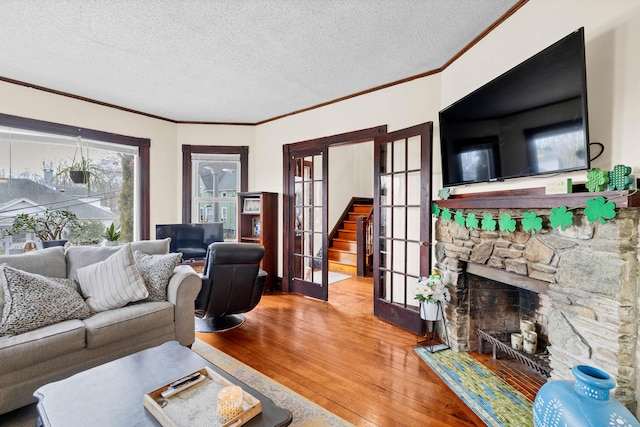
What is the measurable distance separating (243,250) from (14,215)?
2.94m

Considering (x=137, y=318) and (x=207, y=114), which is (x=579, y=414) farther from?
(x=207, y=114)

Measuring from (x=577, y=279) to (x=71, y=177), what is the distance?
5.02 meters

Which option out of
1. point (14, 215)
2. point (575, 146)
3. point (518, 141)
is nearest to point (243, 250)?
point (518, 141)

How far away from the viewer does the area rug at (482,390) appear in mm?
1802

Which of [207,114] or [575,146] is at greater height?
[207,114]

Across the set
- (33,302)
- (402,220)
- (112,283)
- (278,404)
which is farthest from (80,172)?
(402,220)

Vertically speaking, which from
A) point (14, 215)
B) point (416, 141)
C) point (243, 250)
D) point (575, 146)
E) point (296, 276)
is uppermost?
point (416, 141)

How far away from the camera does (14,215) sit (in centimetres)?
351

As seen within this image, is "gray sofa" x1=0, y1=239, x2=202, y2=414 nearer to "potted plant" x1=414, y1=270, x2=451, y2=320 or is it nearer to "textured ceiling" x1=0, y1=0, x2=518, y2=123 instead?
"textured ceiling" x1=0, y1=0, x2=518, y2=123

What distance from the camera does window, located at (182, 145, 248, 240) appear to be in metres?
4.82

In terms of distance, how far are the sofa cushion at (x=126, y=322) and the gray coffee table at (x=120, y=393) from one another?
1.93 feet

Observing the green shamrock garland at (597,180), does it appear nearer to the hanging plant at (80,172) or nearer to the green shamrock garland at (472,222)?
the green shamrock garland at (472,222)

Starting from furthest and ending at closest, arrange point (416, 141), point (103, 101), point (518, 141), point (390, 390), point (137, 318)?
point (103, 101), point (416, 141), point (137, 318), point (390, 390), point (518, 141)

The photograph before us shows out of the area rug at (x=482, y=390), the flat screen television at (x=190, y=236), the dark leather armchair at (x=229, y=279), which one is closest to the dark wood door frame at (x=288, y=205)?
the flat screen television at (x=190, y=236)
